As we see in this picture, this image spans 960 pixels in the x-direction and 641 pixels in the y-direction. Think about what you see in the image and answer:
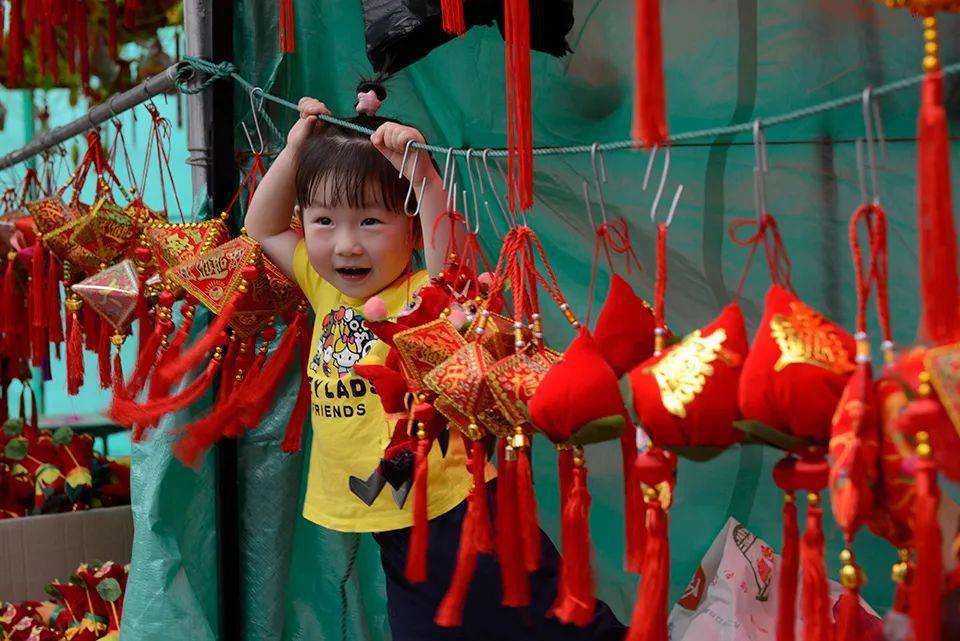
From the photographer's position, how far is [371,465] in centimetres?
172

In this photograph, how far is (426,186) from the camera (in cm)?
158

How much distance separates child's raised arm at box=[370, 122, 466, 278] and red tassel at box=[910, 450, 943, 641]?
777mm

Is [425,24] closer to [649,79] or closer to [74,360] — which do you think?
[649,79]

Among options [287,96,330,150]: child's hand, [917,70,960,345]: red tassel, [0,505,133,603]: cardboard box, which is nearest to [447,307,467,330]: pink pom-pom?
[287,96,330,150]: child's hand

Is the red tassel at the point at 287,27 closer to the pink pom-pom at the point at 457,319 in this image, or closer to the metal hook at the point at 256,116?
the metal hook at the point at 256,116

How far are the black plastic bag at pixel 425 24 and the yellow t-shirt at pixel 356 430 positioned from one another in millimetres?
322

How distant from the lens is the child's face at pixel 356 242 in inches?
64.2

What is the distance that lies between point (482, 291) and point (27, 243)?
1.33 meters

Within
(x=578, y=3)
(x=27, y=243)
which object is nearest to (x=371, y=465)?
(x=578, y=3)

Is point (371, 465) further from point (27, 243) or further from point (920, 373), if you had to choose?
point (27, 243)

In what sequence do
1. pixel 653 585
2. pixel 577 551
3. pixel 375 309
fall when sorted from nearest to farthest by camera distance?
pixel 653 585 < pixel 577 551 < pixel 375 309

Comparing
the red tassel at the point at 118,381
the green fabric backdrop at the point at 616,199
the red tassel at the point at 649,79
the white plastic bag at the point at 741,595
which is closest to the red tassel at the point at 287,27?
the green fabric backdrop at the point at 616,199

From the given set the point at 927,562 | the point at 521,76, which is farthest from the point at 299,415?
the point at 927,562

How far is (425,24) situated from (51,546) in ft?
4.85
